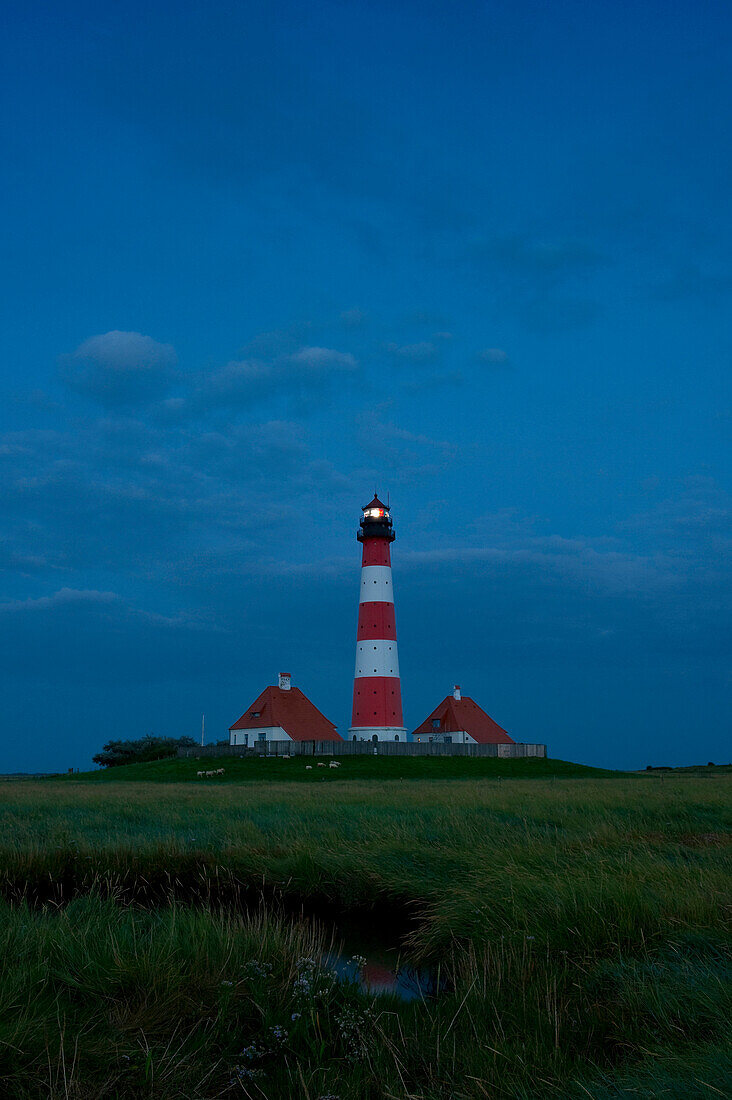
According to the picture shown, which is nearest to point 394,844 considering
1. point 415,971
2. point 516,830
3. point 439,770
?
point 516,830

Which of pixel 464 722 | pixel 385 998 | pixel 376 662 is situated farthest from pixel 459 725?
pixel 385 998

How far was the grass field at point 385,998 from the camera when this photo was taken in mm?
5039

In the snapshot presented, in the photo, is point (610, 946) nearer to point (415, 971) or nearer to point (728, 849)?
point (415, 971)

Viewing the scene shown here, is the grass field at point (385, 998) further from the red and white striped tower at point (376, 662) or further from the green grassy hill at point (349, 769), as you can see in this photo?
the red and white striped tower at point (376, 662)

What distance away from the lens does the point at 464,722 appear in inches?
2544

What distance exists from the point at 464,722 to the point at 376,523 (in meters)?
18.6

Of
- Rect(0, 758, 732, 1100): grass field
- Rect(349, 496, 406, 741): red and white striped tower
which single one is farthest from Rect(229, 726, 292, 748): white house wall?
Rect(0, 758, 732, 1100): grass field

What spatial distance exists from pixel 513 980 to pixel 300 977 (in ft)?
6.12

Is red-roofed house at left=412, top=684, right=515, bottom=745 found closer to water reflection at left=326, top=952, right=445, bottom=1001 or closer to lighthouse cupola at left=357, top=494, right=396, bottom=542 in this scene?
lighthouse cupola at left=357, top=494, right=396, bottom=542

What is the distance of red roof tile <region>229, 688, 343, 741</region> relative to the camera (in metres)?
59.9

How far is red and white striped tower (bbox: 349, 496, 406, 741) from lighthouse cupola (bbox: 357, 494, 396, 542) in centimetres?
115

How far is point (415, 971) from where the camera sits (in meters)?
8.67

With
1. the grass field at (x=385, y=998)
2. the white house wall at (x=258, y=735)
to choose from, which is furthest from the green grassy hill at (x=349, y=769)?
the grass field at (x=385, y=998)

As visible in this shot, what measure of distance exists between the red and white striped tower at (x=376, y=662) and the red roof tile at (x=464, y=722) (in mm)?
9436
